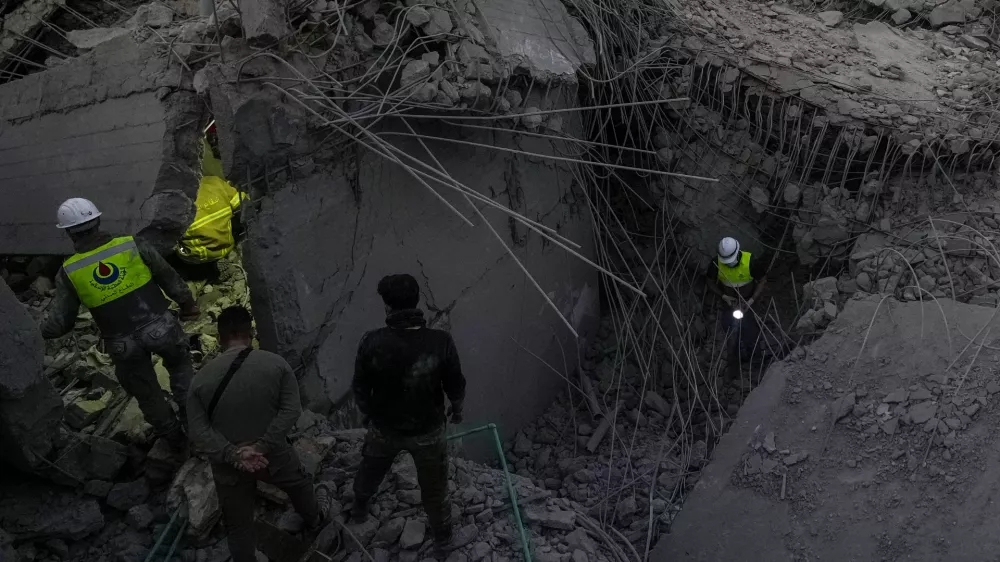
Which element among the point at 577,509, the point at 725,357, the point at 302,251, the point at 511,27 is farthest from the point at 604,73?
the point at 577,509

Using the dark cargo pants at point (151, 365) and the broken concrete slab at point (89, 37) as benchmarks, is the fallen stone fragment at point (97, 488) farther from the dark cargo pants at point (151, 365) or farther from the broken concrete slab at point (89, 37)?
the broken concrete slab at point (89, 37)

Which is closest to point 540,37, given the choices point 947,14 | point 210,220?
point 210,220

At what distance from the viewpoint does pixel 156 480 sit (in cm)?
346

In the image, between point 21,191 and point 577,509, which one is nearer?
point 577,509

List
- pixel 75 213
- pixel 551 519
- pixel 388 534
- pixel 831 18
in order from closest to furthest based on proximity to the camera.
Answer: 1. pixel 75 213
2. pixel 388 534
3. pixel 551 519
4. pixel 831 18

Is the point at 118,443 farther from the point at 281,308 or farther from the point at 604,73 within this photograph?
the point at 604,73

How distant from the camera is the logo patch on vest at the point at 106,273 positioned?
3.20m

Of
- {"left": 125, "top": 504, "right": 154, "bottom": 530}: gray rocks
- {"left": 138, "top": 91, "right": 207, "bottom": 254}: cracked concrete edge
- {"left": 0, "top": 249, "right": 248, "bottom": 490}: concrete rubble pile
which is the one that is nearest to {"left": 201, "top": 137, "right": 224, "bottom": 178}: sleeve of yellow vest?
{"left": 0, "top": 249, "right": 248, "bottom": 490}: concrete rubble pile

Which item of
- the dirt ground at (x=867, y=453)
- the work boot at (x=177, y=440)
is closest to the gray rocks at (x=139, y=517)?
the work boot at (x=177, y=440)

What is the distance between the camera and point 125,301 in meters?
3.28

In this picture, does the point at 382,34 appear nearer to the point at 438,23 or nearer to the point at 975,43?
the point at 438,23

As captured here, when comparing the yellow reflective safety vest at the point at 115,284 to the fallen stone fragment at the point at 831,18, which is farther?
the fallen stone fragment at the point at 831,18

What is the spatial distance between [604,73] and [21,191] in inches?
165

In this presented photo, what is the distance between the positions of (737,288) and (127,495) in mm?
4263
